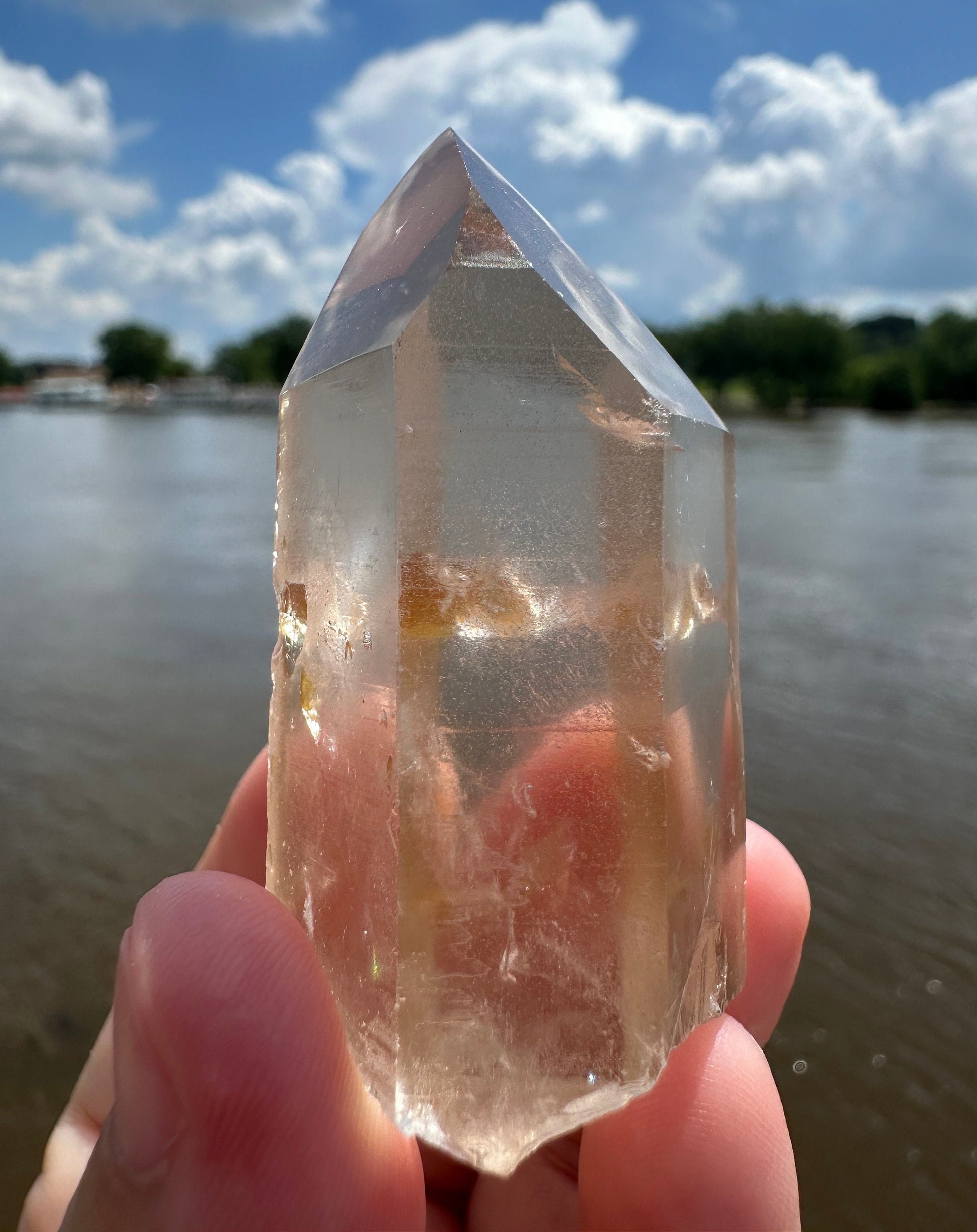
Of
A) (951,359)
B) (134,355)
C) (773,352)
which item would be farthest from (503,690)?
(134,355)

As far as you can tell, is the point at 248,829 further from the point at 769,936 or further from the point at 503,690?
the point at 769,936

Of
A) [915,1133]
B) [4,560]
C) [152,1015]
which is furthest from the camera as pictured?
[4,560]

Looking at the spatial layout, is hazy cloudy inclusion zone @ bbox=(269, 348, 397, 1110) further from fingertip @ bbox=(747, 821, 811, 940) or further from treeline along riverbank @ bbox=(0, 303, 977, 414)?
treeline along riverbank @ bbox=(0, 303, 977, 414)

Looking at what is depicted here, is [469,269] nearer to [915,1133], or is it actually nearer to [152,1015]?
[152,1015]

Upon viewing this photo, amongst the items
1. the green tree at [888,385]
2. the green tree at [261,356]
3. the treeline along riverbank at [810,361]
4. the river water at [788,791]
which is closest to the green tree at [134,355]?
the green tree at [261,356]

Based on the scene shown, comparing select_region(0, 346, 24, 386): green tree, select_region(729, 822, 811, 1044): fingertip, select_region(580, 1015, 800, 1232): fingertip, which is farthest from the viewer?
select_region(0, 346, 24, 386): green tree

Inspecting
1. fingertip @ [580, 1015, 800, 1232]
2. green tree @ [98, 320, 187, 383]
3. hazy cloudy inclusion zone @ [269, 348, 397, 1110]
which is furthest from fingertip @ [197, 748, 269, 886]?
green tree @ [98, 320, 187, 383]

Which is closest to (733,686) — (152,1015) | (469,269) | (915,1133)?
(469,269)

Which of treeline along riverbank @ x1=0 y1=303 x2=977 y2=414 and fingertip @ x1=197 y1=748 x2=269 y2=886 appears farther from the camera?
treeline along riverbank @ x1=0 y1=303 x2=977 y2=414
